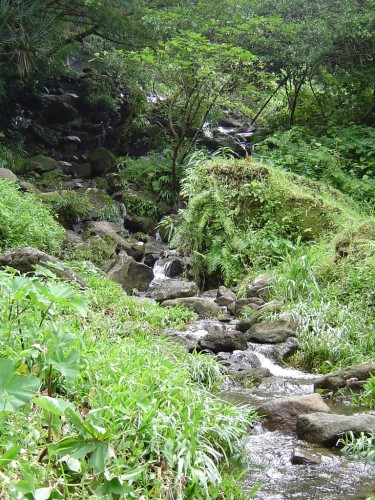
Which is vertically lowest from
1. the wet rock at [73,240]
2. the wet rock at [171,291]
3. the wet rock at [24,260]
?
the wet rock at [73,240]

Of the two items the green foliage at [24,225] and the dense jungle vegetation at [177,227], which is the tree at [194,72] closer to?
the dense jungle vegetation at [177,227]

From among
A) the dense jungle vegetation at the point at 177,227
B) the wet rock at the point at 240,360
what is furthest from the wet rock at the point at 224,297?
the wet rock at the point at 240,360

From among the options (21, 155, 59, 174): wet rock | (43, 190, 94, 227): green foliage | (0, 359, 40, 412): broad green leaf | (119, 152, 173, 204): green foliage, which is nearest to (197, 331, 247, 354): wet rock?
(0, 359, 40, 412): broad green leaf

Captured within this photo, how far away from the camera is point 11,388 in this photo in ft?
6.92

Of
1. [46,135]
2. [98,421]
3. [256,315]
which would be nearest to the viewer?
[98,421]

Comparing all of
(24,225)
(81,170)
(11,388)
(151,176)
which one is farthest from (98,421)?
(81,170)

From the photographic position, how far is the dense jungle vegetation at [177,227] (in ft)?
9.07

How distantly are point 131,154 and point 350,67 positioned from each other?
26.2ft

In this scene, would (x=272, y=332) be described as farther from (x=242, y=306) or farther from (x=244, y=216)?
(x=244, y=216)

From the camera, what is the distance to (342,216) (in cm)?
1088

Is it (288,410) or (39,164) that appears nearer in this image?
(288,410)

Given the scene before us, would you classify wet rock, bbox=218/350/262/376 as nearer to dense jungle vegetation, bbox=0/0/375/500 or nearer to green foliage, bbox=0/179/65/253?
dense jungle vegetation, bbox=0/0/375/500

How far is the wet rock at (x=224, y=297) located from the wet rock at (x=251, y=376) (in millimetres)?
2889

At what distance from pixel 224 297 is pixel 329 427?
5146 millimetres
